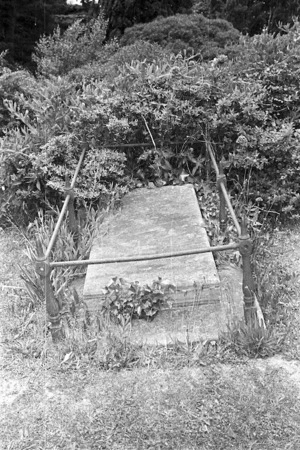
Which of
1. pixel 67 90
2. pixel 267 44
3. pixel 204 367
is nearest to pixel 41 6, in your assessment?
pixel 67 90

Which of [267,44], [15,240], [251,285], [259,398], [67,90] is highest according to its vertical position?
[267,44]

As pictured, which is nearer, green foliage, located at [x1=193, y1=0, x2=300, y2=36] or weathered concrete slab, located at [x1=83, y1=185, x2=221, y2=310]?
weathered concrete slab, located at [x1=83, y1=185, x2=221, y2=310]

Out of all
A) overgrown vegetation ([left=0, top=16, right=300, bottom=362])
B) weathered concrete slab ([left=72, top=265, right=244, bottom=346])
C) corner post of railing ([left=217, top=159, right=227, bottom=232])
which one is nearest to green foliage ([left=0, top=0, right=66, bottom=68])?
overgrown vegetation ([left=0, top=16, right=300, bottom=362])

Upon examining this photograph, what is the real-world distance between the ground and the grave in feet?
0.79

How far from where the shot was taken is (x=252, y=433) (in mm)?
2354

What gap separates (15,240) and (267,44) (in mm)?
3089

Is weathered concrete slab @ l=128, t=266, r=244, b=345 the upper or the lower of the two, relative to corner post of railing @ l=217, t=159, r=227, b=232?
lower

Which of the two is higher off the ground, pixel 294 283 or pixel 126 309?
pixel 126 309

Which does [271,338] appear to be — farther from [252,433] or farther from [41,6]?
[41,6]

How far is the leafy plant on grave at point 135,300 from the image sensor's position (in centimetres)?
303

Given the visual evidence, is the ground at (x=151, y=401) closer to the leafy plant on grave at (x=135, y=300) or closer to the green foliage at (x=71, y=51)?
the leafy plant on grave at (x=135, y=300)

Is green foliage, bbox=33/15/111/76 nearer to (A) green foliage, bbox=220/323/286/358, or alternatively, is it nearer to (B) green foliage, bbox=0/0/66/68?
(B) green foliage, bbox=0/0/66/68

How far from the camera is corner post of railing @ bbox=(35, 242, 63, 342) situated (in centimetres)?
271

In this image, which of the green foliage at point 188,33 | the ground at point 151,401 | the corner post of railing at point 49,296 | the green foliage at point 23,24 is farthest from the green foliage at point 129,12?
the ground at point 151,401
